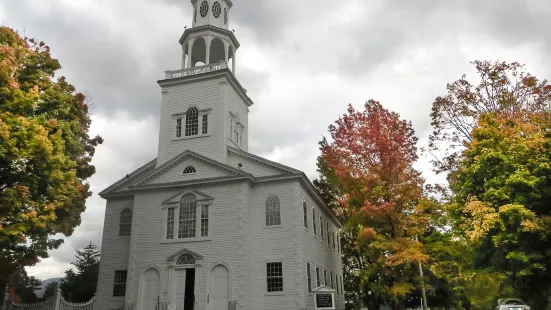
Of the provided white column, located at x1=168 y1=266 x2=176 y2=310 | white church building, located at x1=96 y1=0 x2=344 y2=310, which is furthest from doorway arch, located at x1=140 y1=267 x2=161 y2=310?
white column, located at x1=168 y1=266 x2=176 y2=310

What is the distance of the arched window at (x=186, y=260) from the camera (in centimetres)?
2305

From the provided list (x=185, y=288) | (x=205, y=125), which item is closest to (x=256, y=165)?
(x=205, y=125)

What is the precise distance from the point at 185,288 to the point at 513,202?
55.0 ft

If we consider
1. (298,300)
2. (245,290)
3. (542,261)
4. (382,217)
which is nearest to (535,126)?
(542,261)

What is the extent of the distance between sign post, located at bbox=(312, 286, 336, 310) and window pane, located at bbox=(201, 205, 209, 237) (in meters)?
7.86

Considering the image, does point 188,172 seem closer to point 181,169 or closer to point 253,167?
point 181,169

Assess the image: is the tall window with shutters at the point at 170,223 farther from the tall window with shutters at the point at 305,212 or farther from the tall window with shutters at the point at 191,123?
the tall window with shutters at the point at 305,212

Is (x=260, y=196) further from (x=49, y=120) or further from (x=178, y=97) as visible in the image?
(x=49, y=120)

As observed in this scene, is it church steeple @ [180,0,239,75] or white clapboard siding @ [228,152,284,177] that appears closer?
white clapboard siding @ [228,152,284,177]

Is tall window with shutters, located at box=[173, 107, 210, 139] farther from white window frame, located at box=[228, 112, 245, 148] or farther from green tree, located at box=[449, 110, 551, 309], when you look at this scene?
green tree, located at box=[449, 110, 551, 309]

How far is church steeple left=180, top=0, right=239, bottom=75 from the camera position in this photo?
28.6m

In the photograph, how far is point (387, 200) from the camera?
21344mm

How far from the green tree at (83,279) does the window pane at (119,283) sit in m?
9.30

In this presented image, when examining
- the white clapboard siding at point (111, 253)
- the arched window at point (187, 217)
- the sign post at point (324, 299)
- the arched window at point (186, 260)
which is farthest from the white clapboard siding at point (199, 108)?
the sign post at point (324, 299)
